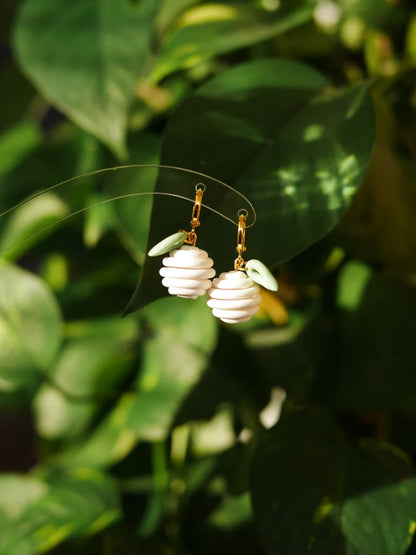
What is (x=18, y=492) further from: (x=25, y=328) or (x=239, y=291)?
(x=239, y=291)

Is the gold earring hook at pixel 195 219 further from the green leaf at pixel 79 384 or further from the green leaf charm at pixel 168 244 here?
the green leaf at pixel 79 384

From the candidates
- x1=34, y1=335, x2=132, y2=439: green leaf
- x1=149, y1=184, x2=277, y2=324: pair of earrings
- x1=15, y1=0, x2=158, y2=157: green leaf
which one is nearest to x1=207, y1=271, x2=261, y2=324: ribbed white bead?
x1=149, y1=184, x2=277, y2=324: pair of earrings

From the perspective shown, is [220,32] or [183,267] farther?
[220,32]

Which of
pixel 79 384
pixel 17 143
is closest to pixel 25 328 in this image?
pixel 79 384

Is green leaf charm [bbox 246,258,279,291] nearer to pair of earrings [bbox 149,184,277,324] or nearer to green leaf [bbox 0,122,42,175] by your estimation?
pair of earrings [bbox 149,184,277,324]

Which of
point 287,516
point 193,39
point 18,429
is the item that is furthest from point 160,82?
point 18,429

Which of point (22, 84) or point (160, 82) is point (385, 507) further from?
point (22, 84)
